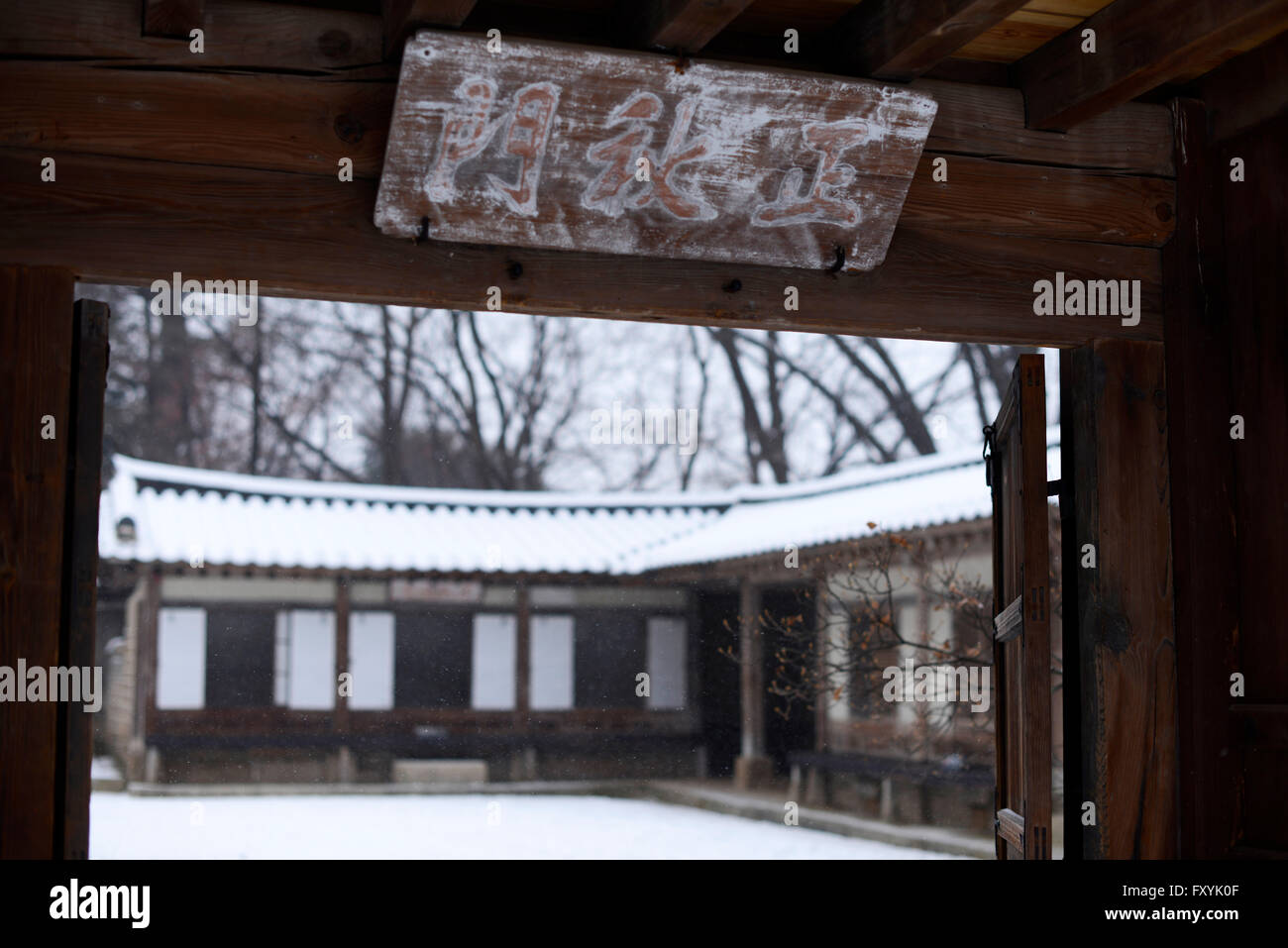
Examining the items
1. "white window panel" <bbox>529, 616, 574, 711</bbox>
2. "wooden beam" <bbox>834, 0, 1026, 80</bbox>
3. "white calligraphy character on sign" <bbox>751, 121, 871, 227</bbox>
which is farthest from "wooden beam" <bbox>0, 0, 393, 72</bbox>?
"white window panel" <bbox>529, 616, 574, 711</bbox>

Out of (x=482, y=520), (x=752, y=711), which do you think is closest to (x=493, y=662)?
(x=482, y=520)

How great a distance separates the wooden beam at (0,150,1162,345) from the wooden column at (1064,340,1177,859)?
22 cm

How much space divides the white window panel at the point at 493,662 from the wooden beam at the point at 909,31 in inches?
521

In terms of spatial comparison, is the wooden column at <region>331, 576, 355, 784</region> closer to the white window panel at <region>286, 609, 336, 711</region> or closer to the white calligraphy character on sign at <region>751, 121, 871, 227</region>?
the white window panel at <region>286, 609, 336, 711</region>

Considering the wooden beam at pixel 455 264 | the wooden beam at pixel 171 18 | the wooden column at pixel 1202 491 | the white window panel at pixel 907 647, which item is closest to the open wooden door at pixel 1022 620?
the wooden beam at pixel 455 264

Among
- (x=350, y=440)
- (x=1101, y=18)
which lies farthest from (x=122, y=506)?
(x=1101, y=18)

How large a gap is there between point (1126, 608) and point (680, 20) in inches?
80.1

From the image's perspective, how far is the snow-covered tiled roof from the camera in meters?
14.7

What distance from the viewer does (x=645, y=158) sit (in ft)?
12.0

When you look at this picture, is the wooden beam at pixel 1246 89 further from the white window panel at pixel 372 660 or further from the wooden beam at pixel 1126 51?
the white window panel at pixel 372 660

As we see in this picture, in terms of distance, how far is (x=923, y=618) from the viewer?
12.1 metres

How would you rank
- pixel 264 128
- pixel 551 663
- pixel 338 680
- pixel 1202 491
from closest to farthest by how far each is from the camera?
pixel 264 128 → pixel 1202 491 → pixel 338 680 → pixel 551 663

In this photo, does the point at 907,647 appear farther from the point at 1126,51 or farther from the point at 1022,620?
the point at 1126,51
